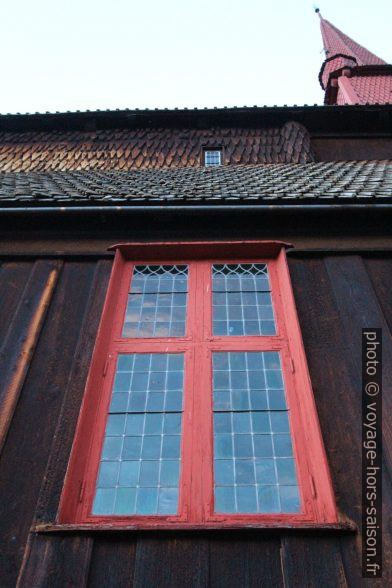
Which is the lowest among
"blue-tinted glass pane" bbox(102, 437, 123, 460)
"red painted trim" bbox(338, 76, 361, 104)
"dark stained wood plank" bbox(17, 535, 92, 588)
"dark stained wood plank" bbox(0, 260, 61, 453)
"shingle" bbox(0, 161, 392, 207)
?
"dark stained wood plank" bbox(17, 535, 92, 588)

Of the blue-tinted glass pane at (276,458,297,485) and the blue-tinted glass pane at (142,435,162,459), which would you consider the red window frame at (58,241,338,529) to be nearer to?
the blue-tinted glass pane at (276,458,297,485)

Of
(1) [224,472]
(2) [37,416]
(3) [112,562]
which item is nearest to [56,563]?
(3) [112,562]

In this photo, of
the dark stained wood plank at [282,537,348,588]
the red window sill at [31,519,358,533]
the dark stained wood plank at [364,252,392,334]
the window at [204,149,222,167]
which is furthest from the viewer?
the window at [204,149,222,167]

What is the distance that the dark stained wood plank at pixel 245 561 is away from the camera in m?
2.47

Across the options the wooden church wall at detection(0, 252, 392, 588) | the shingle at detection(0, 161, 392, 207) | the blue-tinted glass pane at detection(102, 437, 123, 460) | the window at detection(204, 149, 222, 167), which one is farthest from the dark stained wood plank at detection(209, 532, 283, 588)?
the window at detection(204, 149, 222, 167)

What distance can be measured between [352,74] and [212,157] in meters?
11.0

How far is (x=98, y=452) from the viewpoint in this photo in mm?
3178

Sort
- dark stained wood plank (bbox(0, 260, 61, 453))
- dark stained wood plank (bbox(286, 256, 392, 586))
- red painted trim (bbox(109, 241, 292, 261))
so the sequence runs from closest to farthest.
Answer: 1. dark stained wood plank (bbox(286, 256, 392, 586))
2. dark stained wood plank (bbox(0, 260, 61, 453))
3. red painted trim (bbox(109, 241, 292, 261))

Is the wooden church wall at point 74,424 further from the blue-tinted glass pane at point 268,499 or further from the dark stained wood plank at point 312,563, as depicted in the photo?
the blue-tinted glass pane at point 268,499

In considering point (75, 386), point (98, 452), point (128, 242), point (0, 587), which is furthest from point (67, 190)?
point (0, 587)

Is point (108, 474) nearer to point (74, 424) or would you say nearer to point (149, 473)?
point (149, 473)

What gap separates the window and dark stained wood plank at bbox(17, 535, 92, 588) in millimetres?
7688

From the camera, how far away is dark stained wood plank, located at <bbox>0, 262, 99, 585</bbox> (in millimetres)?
2735

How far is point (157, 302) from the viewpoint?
4.36 metres
